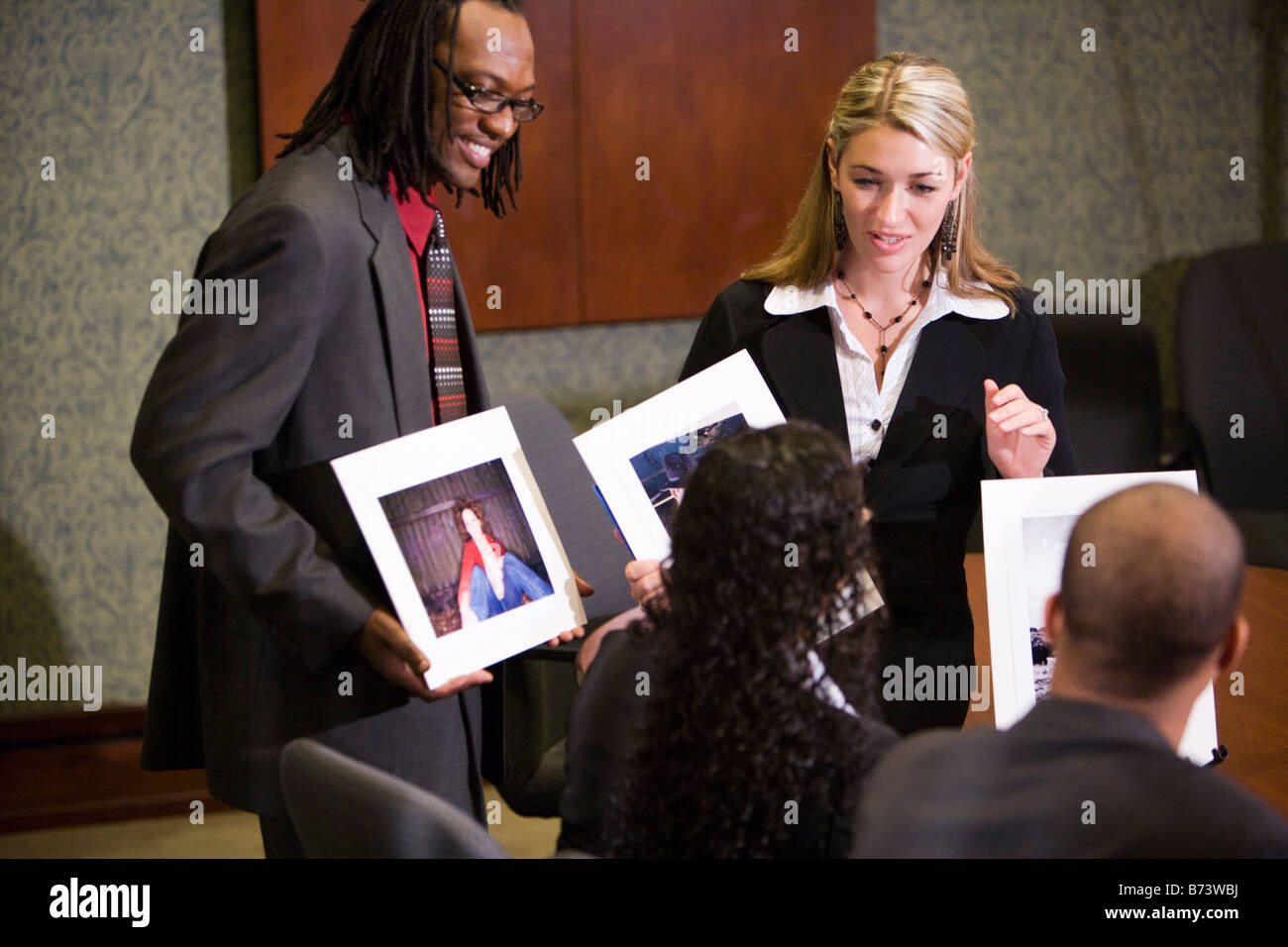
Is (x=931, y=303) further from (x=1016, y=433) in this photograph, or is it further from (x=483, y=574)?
(x=483, y=574)

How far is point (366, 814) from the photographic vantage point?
3.76 feet

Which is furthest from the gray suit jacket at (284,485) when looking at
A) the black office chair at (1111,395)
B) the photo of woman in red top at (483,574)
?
the black office chair at (1111,395)

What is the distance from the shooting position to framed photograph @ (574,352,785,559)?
158 cm

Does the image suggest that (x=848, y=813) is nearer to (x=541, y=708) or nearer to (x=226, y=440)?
(x=226, y=440)

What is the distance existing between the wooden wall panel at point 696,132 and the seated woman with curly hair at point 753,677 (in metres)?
2.45

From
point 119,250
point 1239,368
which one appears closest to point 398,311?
point 119,250

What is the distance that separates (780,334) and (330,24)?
1790 mm

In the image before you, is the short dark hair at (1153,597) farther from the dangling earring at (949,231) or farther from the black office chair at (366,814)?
the dangling earring at (949,231)

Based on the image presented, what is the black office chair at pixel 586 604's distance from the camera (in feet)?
7.01

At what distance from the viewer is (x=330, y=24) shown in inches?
121

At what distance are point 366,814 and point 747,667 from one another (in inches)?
15.2
